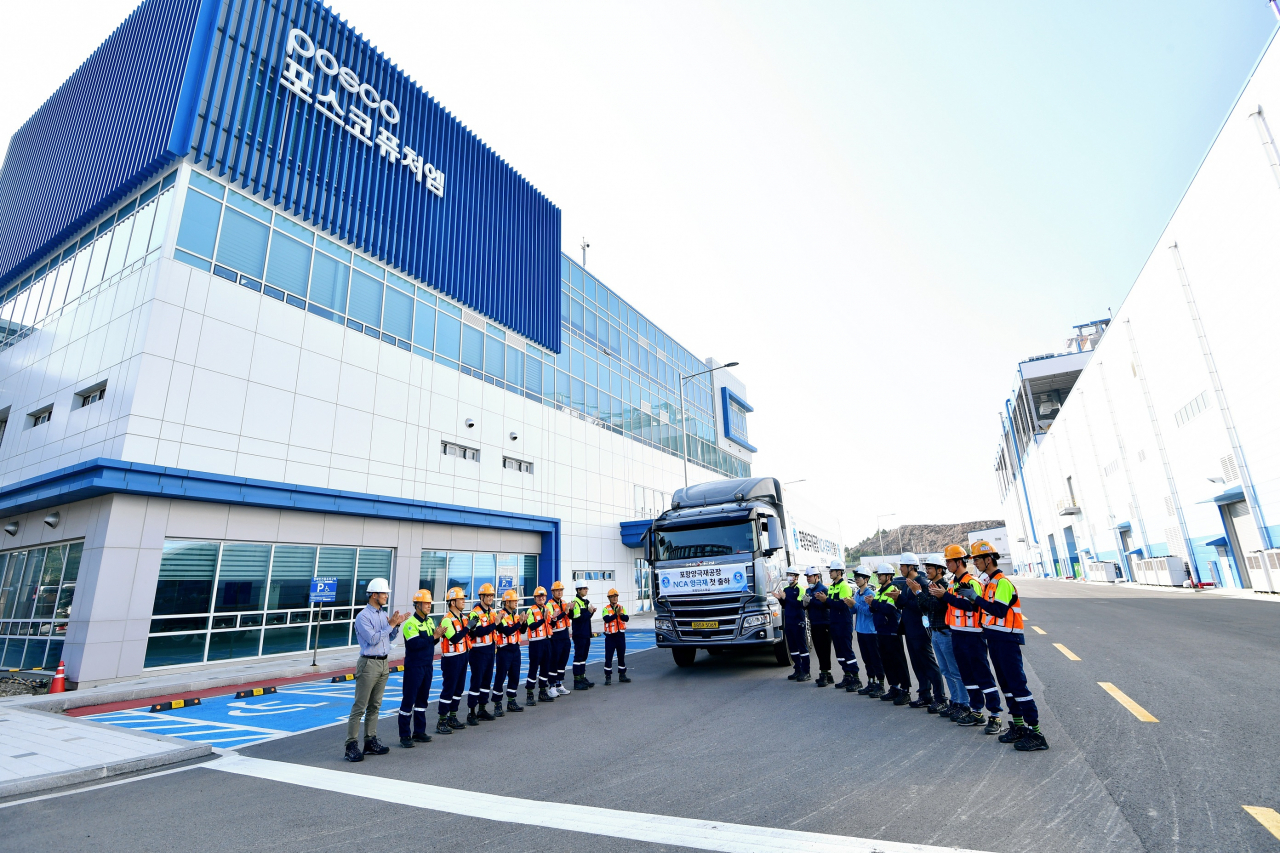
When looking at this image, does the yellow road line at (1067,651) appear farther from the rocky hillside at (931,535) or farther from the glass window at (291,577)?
the rocky hillside at (931,535)

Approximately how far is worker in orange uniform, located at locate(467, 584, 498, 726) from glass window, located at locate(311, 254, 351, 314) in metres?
13.0

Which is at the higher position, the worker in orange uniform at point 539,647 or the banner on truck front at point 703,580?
the banner on truck front at point 703,580

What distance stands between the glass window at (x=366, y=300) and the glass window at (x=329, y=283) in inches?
11.2

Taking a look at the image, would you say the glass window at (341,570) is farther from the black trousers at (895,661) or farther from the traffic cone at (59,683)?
the black trousers at (895,661)

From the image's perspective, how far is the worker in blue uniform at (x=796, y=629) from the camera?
35.4 ft

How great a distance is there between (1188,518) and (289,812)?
144 feet

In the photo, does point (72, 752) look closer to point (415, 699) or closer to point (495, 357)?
point (415, 699)

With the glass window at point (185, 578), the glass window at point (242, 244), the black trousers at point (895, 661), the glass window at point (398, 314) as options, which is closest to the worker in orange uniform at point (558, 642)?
the black trousers at point (895, 661)

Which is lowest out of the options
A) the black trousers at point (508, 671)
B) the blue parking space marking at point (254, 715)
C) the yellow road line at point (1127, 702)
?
the blue parking space marking at point (254, 715)

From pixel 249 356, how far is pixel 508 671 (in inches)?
458

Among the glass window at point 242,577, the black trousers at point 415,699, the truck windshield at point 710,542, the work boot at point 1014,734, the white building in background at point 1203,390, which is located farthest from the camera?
the white building in background at point 1203,390

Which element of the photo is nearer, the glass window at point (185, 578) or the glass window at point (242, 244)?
the glass window at point (185, 578)

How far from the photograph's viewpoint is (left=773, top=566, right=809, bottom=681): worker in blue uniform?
35.4ft

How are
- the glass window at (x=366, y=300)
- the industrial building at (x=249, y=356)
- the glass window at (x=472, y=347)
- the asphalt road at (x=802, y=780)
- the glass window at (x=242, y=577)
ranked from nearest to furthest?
the asphalt road at (x=802, y=780)
the industrial building at (x=249, y=356)
the glass window at (x=242, y=577)
the glass window at (x=366, y=300)
the glass window at (x=472, y=347)
